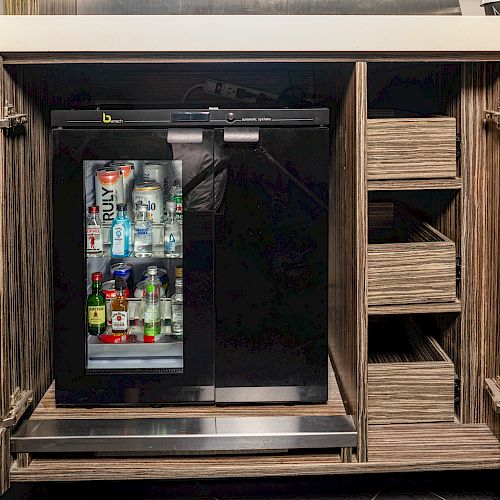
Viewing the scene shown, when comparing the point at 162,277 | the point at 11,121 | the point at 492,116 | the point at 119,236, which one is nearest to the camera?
the point at 11,121

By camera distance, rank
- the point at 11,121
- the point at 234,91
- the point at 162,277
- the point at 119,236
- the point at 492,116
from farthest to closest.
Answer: the point at 234,91, the point at 162,277, the point at 119,236, the point at 492,116, the point at 11,121

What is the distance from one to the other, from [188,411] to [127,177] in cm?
55

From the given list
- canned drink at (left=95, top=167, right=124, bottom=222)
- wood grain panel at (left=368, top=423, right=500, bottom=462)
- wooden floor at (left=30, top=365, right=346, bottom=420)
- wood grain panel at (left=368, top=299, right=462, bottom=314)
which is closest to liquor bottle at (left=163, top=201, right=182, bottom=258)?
canned drink at (left=95, top=167, right=124, bottom=222)

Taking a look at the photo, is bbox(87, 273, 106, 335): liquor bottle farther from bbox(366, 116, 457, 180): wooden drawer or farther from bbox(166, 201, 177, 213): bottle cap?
bbox(366, 116, 457, 180): wooden drawer

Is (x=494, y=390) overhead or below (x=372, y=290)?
below

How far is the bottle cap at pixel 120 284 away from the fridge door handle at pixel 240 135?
43cm

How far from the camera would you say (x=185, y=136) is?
1694 mm

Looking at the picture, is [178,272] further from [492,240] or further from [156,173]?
[492,240]

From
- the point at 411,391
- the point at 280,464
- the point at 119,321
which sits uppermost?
the point at 119,321

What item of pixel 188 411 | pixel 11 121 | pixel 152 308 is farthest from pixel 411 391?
pixel 11 121

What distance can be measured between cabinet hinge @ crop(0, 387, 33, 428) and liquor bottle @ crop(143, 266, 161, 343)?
30 centimetres

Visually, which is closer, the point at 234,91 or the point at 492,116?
the point at 492,116

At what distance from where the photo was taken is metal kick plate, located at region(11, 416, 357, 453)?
1.63 meters

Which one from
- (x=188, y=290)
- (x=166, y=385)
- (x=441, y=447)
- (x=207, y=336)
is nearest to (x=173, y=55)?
(x=188, y=290)
